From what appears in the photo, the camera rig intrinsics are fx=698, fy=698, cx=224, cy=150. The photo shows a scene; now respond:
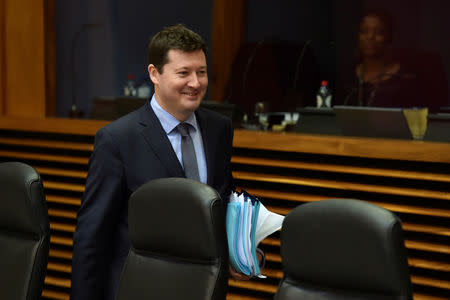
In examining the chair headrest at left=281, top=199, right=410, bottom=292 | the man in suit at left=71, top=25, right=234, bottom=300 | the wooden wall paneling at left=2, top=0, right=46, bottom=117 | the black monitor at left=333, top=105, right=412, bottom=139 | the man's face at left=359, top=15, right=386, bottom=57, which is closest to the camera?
the chair headrest at left=281, top=199, right=410, bottom=292

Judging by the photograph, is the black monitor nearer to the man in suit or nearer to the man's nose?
the man in suit

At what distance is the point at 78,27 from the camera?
250 inches

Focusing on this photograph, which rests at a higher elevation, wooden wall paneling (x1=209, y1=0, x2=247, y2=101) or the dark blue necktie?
wooden wall paneling (x1=209, y1=0, x2=247, y2=101)

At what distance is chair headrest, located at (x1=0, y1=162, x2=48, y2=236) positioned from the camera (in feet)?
7.68

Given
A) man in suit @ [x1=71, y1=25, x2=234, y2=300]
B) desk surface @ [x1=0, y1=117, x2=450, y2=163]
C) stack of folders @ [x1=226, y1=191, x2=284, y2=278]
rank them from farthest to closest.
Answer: desk surface @ [x1=0, y1=117, x2=450, y2=163]
man in suit @ [x1=71, y1=25, x2=234, y2=300]
stack of folders @ [x1=226, y1=191, x2=284, y2=278]

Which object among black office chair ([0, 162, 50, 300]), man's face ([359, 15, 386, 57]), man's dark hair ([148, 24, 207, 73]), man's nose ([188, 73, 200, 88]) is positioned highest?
man's face ([359, 15, 386, 57])

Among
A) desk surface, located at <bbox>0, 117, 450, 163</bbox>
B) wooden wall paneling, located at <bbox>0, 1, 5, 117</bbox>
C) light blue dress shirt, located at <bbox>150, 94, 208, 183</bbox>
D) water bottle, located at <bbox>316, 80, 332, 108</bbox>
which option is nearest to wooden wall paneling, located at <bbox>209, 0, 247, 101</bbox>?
water bottle, located at <bbox>316, 80, 332, 108</bbox>

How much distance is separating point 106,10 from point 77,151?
9.45 feet

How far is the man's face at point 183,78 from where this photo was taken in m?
2.17

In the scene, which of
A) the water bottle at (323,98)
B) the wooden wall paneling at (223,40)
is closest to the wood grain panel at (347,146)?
the water bottle at (323,98)

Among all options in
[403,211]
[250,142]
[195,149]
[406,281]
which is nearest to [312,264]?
[406,281]

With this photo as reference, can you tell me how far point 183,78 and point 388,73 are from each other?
3743mm

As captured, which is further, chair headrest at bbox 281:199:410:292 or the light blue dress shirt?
the light blue dress shirt

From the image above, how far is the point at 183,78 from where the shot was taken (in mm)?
2178
